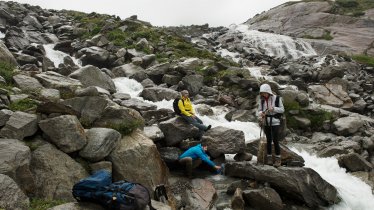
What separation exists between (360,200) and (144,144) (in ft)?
29.1

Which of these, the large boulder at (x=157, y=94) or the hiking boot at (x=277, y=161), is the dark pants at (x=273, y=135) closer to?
the hiking boot at (x=277, y=161)

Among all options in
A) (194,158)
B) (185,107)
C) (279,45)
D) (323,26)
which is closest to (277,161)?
(194,158)

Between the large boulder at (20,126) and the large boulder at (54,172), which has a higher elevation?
the large boulder at (20,126)

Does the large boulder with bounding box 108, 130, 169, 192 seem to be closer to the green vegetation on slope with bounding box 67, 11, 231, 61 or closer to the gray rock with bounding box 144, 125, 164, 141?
the gray rock with bounding box 144, 125, 164, 141

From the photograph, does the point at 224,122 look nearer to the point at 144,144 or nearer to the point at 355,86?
the point at 144,144

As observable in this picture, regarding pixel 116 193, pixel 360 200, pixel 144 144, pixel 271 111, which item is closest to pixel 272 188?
pixel 271 111

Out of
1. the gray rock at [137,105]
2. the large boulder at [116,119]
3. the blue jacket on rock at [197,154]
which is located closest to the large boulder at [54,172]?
the large boulder at [116,119]

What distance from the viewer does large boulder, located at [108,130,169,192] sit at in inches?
515

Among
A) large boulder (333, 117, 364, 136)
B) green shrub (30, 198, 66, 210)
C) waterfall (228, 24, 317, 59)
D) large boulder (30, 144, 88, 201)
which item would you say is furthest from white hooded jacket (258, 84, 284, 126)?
waterfall (228, 24, 317, 59)

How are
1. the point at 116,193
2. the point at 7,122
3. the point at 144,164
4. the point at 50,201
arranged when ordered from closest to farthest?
the point at 116,193, the point at 50,201, the point at 7,122, the point at 144,164

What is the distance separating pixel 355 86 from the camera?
112 ft

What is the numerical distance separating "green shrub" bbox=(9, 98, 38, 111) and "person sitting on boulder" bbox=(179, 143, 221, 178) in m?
6.11

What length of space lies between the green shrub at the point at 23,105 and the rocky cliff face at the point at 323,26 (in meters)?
50.3

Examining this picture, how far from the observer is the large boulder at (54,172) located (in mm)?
11117
